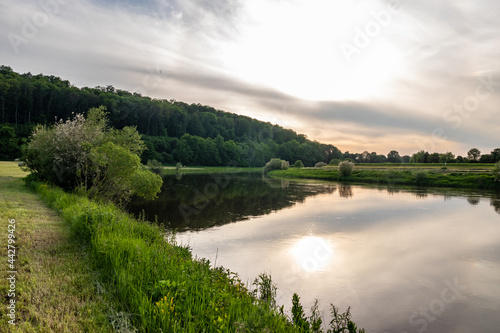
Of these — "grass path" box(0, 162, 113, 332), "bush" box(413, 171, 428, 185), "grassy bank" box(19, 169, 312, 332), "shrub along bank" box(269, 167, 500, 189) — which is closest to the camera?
"grass path" box(0, 162, 113, 332)

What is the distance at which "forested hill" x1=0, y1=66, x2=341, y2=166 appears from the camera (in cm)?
10269

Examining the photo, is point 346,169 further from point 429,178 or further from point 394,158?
point 394,158

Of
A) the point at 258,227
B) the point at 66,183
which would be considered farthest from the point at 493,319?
the point at 66,183

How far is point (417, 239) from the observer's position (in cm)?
1599

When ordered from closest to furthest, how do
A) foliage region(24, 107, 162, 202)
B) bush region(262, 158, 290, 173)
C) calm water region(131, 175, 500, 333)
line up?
calm water region(131, 175, 500, 333)
foliage region(24, 107, 162, 202)
bush region(262, 158, 290, 173)

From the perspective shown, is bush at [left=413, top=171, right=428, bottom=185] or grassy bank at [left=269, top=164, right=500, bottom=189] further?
bush at [left=413, top=171, right=428, bottom=185]

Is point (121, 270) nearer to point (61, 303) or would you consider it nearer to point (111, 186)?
point (61, 303)

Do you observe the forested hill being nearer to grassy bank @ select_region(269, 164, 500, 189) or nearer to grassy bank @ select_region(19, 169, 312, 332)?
grassy bank @ select_region(269, 164, 500, 189)

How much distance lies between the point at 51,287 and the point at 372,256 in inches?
469

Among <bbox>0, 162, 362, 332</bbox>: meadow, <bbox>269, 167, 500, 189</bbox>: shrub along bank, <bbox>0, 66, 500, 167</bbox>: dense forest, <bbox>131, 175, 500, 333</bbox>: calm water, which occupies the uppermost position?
<bbox>0, 66, 500, 167</bbox>: dense forest

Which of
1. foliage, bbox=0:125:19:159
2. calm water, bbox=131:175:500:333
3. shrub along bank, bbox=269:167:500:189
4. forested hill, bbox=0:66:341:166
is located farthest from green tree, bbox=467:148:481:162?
foliage, bbox=0:125:19:159

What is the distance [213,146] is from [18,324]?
431ft

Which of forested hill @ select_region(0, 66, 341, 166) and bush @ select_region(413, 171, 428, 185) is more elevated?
forested hill @ select_region(0, 66, 341, 166)

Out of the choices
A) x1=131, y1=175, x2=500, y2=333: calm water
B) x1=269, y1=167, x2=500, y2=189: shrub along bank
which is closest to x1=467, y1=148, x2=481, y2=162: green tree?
x1=269, y1=167, x2=500, y2=189: shrub along bank
